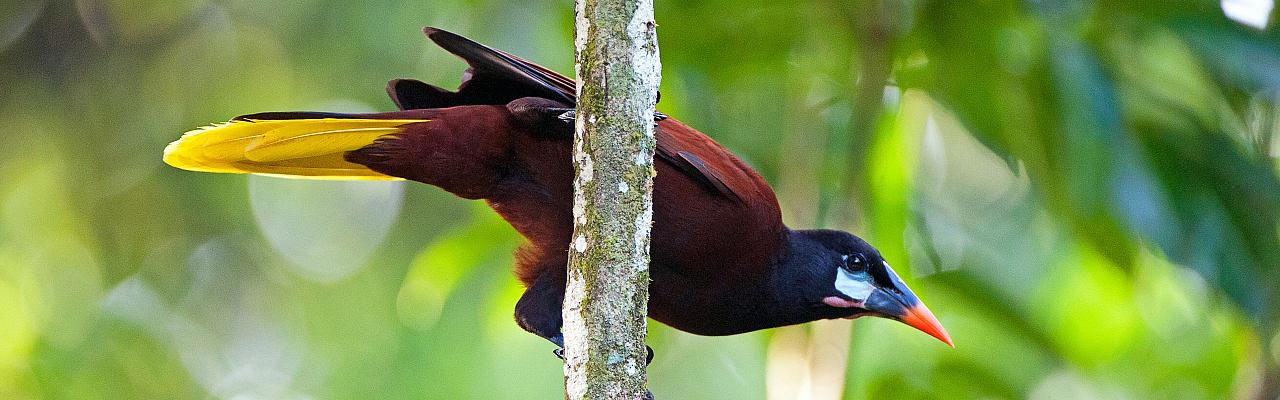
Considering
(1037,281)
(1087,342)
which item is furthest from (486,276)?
(1087,342)

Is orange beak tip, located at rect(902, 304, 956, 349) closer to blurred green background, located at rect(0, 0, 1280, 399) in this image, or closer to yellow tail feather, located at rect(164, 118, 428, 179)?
blurred green background, located at rect(0, 0, 1280, 399)

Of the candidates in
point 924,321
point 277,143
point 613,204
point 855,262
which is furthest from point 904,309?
point 277,143

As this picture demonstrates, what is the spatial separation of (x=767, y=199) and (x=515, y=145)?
56cm

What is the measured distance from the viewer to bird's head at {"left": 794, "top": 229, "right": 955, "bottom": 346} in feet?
8.41

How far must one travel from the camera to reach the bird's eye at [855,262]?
8.64ft

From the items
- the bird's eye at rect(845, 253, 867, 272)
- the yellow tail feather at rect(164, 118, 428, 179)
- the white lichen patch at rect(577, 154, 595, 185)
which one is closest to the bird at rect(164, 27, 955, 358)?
the yellow tail feather at rect(164, 118, 428, 179)

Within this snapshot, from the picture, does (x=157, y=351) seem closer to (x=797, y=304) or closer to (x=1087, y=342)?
(x=797, y=304)

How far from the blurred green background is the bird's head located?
1.44ft

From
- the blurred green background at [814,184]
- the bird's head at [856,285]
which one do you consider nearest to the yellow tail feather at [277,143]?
the blurred green background at [814,184]

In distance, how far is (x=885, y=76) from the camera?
10.1 feet

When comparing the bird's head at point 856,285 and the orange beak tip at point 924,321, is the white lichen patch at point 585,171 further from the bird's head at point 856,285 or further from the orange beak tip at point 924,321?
the orange beak tip at point 924,321

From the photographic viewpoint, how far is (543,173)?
239cm

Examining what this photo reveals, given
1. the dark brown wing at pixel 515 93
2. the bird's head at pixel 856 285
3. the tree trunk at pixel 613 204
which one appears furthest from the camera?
the bird's head at pixel 856 285

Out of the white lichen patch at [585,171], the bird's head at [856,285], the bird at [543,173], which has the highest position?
the white lichen patch at [585,171]
